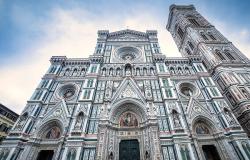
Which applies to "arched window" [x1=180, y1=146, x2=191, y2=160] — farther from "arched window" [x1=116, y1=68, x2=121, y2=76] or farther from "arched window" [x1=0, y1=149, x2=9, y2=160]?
"arched window" [x1=0, y1=149, x2=9, y2=160]

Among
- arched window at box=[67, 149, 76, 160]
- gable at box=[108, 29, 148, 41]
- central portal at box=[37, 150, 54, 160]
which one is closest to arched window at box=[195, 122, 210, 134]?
arched window at box=[67, 149, 76, 160]

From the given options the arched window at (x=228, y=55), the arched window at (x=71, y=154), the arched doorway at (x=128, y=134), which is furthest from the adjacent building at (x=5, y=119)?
the arched window at (x=228, y=55)

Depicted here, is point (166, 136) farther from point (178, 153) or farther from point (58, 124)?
point (58, 124)

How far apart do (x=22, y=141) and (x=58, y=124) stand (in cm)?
293

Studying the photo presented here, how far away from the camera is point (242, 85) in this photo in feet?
52.3

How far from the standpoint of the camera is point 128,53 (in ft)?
71.9

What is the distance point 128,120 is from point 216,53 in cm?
1638

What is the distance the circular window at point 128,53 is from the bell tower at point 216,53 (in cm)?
748

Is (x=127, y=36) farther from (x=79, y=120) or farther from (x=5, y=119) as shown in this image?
(x=5, y=119)

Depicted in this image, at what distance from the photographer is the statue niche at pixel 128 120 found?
13.8 meters

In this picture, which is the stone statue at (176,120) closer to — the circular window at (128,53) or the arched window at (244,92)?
the arched window at (244,92)

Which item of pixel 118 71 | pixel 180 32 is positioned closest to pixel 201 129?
pixel 118 71

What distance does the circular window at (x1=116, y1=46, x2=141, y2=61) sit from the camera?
68.7 ft

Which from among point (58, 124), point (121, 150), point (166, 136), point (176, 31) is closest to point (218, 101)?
point (166, 136)
